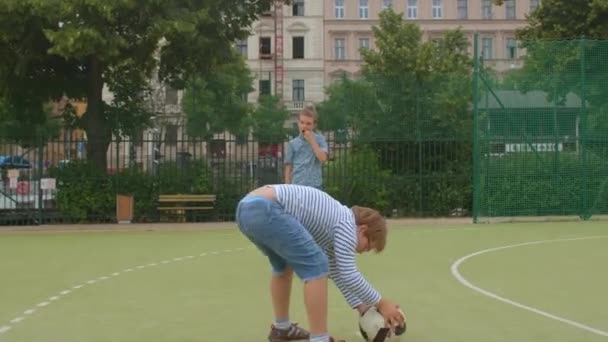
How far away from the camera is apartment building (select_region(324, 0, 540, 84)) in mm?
70562

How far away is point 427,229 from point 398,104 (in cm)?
→ 380

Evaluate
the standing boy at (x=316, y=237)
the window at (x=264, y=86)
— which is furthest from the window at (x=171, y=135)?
the window at (x=264, y=86)

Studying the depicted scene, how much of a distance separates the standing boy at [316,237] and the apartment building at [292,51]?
193 ft

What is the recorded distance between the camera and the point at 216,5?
1853 cm

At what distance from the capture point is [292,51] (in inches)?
2675

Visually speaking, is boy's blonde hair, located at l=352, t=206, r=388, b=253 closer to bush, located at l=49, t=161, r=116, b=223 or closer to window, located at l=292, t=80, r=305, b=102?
bush, located at l=49, t=161, r=116, b=223

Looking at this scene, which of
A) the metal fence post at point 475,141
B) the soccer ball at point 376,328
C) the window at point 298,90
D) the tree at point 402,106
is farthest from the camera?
the window at point 298,90

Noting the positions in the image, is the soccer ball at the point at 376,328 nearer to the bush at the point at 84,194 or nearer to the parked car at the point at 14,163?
the bush at the point at 84,194

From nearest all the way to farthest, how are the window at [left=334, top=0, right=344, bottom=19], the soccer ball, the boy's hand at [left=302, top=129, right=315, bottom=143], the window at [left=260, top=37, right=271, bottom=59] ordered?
the soccer ball
the boy's hand at [left=302, top=129, right=315, bottom=143]
the window at [left=260, top=37, right=271, bottom=59]
the window at [left=334, top=0, right=344, bottom=19]

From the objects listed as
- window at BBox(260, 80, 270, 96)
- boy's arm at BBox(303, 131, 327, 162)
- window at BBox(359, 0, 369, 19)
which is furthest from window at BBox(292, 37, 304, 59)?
boy's arm at BBox(303, 131, 327, 162)

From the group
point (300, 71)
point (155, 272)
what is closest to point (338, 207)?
point (155, 272)

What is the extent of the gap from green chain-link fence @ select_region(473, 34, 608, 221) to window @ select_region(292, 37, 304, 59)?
5015 centimetres

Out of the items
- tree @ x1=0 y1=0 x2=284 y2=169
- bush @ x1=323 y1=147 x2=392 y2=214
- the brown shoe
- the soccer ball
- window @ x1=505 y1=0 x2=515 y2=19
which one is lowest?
the brown shoe

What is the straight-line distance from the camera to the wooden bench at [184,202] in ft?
63.3
